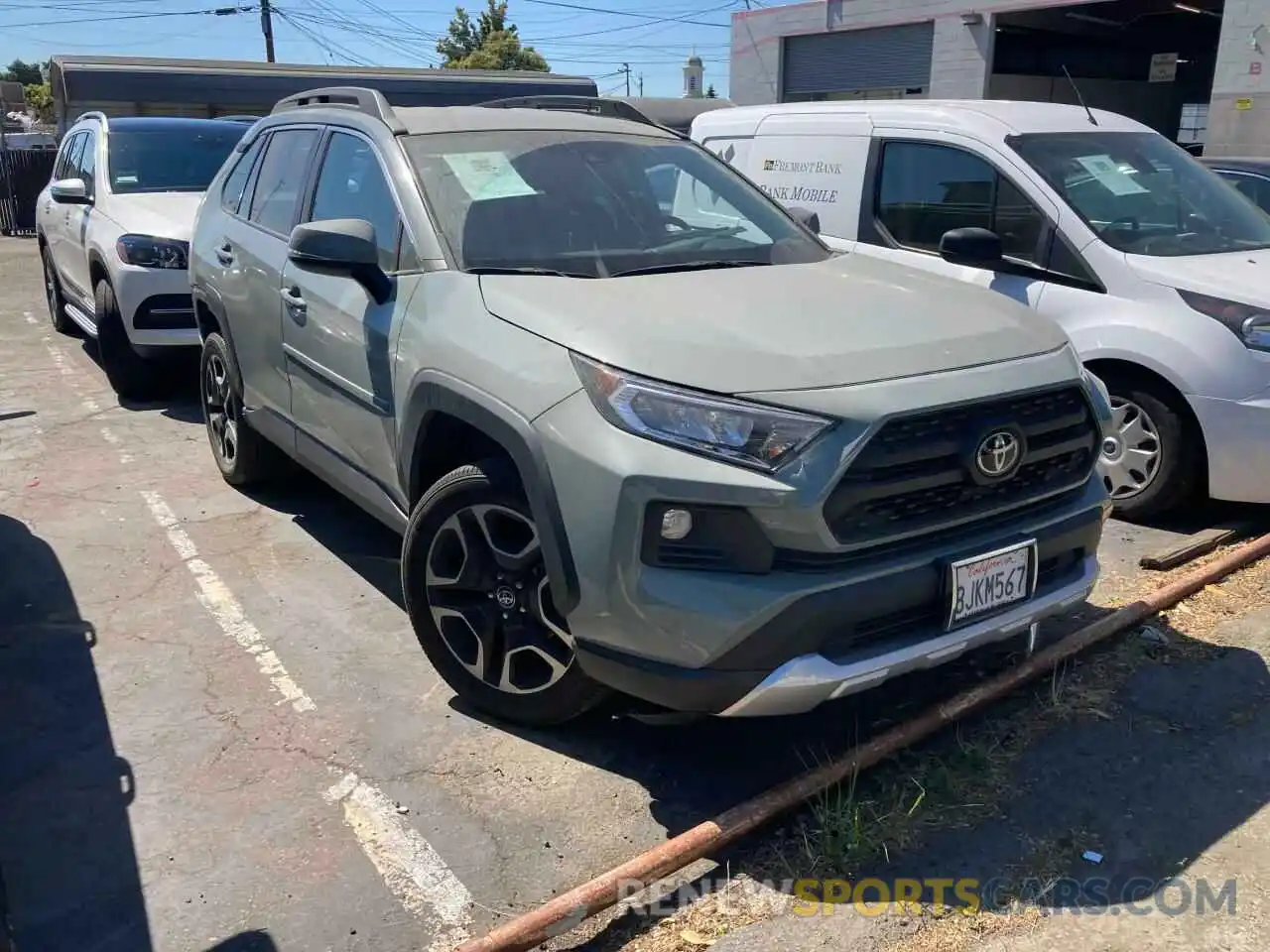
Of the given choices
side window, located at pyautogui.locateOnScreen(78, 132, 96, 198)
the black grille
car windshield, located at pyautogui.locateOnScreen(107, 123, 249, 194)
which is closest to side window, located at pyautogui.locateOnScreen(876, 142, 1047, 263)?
the black grille

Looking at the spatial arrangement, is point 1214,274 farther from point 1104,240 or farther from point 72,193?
point 72,193

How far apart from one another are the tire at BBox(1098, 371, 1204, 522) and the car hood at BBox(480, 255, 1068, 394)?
6.08ft

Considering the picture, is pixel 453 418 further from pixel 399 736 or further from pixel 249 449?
pixel 249 449

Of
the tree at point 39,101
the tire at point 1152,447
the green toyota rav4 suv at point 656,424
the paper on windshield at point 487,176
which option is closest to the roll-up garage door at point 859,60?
the tire at point 1152,447

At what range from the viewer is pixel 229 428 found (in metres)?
5.66

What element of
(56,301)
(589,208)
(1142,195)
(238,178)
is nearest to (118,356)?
(238,178)

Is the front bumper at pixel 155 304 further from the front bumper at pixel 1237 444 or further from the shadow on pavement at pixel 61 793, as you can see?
the front bumper at pixel 1237 444

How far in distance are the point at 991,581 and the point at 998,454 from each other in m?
0.34

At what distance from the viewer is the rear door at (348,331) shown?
3.74m

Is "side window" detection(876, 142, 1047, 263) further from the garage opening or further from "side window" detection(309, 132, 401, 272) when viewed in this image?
the garage opening

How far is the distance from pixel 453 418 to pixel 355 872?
1326mm

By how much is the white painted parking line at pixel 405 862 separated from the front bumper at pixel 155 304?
4829mm

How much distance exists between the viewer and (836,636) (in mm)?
2744


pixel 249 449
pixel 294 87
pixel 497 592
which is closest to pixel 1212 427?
pixel 497 592
